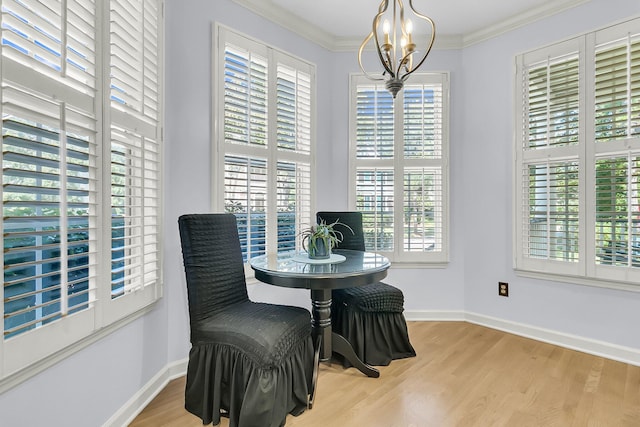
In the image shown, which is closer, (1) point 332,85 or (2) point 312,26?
(2) point 312,26

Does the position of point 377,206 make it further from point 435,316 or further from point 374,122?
point 435,316

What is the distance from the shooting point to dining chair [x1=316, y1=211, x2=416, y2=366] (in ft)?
7.84

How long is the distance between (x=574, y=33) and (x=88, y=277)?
3727 millimetres

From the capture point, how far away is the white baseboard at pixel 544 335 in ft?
7.95

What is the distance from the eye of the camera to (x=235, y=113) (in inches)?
100

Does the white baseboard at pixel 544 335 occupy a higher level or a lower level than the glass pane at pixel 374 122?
lower

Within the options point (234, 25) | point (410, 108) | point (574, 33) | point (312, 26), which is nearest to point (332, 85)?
point (312, 26)

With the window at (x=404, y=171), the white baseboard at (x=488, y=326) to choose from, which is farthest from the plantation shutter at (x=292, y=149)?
the white baseboard at (x=488, y=326)

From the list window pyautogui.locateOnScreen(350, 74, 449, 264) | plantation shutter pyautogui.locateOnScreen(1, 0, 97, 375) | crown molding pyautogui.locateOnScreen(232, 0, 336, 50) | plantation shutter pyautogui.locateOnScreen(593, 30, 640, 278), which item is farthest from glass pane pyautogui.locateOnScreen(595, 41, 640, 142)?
plantation shutter pyautogui.locateOnScreen(1, 0, 97, 375)

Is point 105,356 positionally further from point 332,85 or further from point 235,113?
point 332,85

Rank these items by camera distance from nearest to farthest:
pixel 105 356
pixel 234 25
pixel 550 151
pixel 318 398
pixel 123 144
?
pixel 105 356 → pixel 123 144 → pixel 318 398 → pixel 234 25 → pixel 550 151

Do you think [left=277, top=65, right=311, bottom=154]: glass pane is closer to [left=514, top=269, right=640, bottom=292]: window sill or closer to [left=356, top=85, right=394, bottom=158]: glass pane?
[left=356, top=85, right=394, bottom=158]: glass pane

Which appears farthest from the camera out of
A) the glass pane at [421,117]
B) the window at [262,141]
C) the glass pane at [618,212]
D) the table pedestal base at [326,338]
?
the glass pane at [421,117]

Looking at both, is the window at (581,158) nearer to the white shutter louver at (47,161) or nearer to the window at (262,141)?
the window at (262,141)
